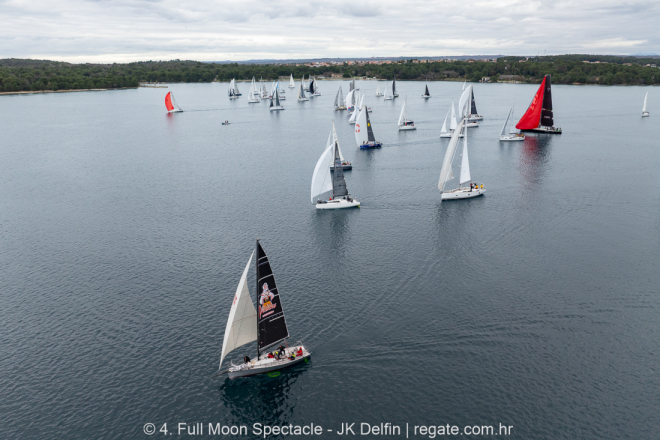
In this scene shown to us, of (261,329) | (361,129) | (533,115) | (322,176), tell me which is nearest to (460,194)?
(322,176)

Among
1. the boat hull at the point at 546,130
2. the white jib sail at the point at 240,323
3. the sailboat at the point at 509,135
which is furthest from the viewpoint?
the boat hull at the point at 546,130

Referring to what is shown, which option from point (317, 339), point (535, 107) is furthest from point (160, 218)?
point (535, 107)

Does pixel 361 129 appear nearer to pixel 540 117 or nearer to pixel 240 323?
pixel 540 117

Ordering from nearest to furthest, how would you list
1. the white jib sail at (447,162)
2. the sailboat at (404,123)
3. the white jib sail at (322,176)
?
the white jib sail at (322,176)
the white jib sail at (447,162)
the sailboat at (404,123)

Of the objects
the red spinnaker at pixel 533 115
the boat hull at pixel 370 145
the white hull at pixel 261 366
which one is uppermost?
the red spinnaker at pixel 533 115

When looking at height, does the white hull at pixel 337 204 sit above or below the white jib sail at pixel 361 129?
below

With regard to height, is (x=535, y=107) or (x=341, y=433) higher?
(x=535, y=107)

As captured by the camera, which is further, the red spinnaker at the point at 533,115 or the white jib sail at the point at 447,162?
the red spinnaker at the point at 533,115

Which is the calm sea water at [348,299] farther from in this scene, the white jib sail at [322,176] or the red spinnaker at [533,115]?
the red spinnaker at [533,115]

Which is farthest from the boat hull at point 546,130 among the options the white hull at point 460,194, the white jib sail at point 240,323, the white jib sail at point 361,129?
the white jib sail at point 240,323

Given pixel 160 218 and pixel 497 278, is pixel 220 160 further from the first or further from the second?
pixel 497 278
